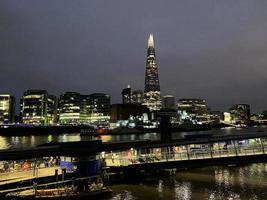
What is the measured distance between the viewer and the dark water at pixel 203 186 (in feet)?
107

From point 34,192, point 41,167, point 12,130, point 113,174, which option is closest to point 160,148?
point 113,174

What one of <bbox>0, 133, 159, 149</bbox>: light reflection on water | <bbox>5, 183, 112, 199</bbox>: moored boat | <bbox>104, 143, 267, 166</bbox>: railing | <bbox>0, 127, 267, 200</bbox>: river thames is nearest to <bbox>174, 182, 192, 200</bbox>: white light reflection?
<bbox>0, 127, 267, 200</bbox>: river thames

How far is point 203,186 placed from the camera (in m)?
36.6

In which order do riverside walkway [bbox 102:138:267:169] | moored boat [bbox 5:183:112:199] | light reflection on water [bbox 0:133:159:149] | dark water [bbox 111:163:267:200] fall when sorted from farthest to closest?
light reflection on water [bbox 0:133:159:149] < riverside walkway [bbox 102:138:267:169] < dark water [bbox 111:163:267:200] < moored boat [bbox 5:183:112:199]

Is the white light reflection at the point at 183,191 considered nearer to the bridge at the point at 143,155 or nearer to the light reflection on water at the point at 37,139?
the bridge at the point at 143,155

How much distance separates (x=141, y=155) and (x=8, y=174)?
1733 centimetres

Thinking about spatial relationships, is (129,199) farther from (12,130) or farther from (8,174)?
(12,130)

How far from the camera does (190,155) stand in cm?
4188

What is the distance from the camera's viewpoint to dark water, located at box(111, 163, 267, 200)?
32531 millimetres

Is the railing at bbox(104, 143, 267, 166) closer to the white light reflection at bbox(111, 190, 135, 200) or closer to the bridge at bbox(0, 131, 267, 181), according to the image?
the bridge at bbox(0, 131, 267, 181)

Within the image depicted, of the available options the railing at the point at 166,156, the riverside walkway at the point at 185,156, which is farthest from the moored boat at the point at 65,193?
the railing at the point at 166,156

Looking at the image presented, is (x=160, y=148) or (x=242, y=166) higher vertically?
(x=160, y=148)

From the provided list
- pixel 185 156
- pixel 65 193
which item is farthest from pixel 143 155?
pixel 65 193

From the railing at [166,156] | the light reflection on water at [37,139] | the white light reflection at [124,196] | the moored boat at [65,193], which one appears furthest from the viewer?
the light reflection on water at [37,139]
